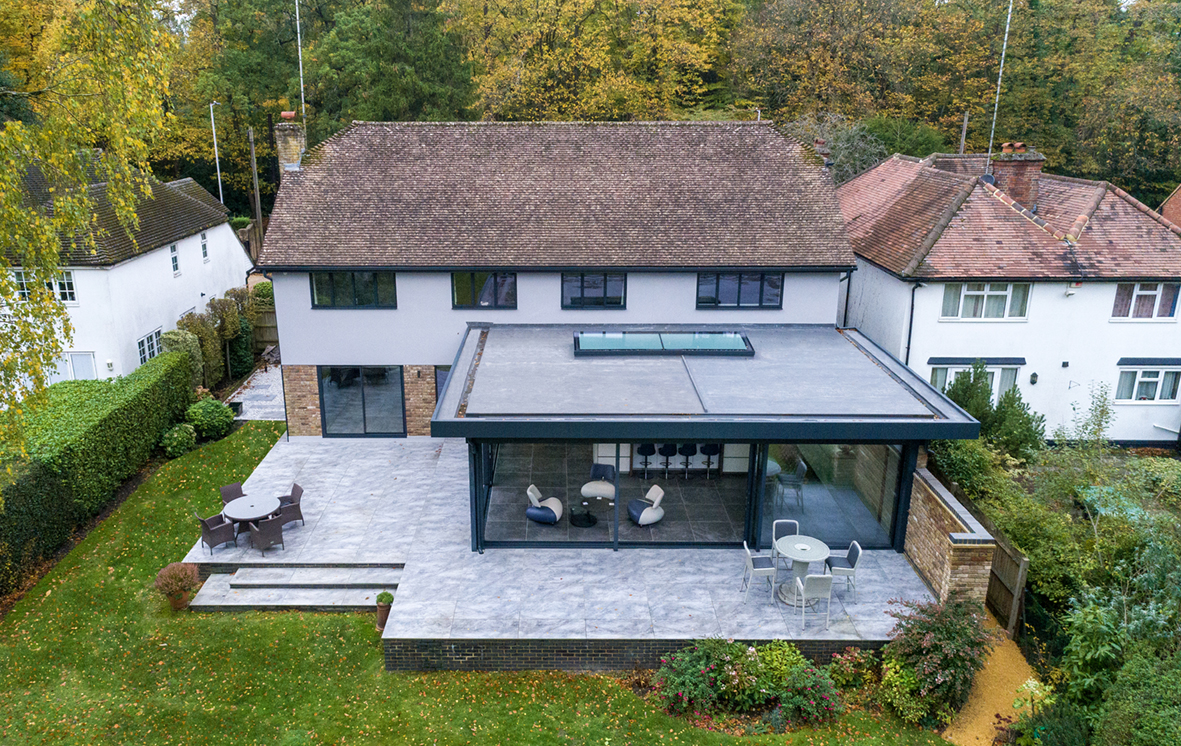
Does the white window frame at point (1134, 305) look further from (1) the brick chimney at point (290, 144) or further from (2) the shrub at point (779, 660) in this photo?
(1) the brick chimney at point (290, 144)

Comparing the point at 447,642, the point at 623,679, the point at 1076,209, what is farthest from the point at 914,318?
the point at 447,642

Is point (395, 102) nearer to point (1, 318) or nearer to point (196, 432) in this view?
point (196, 432)

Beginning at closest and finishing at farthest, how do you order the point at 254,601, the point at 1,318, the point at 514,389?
1. the point at 1,318
2. the point at 254,601
3. the point at 514,389

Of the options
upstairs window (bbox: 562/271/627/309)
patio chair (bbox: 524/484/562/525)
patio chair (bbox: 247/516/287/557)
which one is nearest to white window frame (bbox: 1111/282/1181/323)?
upstairs window (bbox: 562/271/627/309)

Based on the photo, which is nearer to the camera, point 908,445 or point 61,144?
point 61,144

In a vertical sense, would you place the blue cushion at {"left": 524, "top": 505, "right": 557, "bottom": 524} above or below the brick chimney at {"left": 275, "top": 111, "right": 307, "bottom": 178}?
below

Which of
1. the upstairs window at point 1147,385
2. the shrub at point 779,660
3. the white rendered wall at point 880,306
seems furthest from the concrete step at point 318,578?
the upstairs window at point 1147,385

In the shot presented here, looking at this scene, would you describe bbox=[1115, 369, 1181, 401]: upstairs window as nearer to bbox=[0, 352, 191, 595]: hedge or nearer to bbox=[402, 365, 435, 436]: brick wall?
bbox=[402, 365, 435, 436]: brick wall
